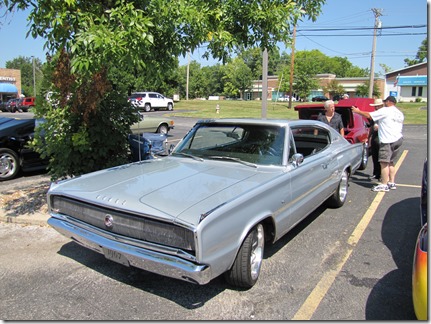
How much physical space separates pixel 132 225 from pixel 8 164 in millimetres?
5976

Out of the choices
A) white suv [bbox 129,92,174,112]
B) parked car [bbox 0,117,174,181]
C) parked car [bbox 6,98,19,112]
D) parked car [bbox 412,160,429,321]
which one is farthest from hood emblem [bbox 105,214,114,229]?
parked car [bbox 6,98,19,112]

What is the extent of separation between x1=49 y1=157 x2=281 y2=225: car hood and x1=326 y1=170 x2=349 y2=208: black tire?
2.15 metres

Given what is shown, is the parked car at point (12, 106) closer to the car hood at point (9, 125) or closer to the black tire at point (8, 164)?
the car hood at point (9, 125)

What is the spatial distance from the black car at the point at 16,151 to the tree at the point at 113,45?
7.56 ft

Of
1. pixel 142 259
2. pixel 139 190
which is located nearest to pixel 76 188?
pixel 139 190

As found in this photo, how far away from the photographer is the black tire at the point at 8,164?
7.64 meters

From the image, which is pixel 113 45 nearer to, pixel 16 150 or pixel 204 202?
pixel 204 202

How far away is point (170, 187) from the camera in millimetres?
3383

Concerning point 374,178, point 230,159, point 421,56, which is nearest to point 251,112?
point 374,178

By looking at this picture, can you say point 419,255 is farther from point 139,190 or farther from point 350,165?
point 350,165

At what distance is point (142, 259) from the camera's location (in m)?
2.89

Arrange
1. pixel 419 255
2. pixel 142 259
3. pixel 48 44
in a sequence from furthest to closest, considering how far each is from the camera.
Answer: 1. pixel 48 44
2. pixel 142 259
3. pixel 419 255

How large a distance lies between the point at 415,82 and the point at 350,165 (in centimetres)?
7033

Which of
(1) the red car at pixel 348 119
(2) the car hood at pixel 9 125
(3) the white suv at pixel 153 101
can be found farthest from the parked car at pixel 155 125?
(3) the white suv at pixel 153 101
